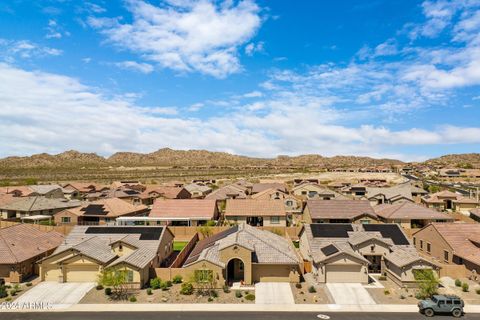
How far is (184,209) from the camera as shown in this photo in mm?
66000

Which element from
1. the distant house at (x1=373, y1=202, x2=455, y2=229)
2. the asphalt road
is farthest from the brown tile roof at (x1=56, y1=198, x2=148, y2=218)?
the distant house at (x1=373, y1=202, x2=455, y2=229)

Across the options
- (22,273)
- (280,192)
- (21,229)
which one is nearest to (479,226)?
(280,192)

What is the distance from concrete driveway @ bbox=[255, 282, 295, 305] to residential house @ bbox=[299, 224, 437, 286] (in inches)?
175

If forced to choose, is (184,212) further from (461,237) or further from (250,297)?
(461,237)

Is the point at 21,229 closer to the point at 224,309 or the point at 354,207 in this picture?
the point at 224,309

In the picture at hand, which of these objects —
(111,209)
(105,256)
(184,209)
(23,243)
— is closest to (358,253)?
(105,256)

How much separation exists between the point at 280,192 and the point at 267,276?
4596cm

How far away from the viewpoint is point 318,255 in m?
38.8

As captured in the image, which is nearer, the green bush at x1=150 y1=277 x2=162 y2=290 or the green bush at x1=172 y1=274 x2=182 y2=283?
the green bush at x1=150 y1=277 x2=162 y2=290

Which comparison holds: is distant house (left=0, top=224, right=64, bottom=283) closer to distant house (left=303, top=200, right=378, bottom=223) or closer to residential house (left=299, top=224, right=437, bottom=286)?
residential house (left=299, top=224, right=437, bottom=286)

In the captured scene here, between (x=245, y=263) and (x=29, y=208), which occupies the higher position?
(x=29, y=208)

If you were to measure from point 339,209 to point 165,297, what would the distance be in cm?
3797

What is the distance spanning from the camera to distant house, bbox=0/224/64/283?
37.0 meters

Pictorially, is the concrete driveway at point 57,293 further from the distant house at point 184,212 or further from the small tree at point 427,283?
the small tree at point 427,283
